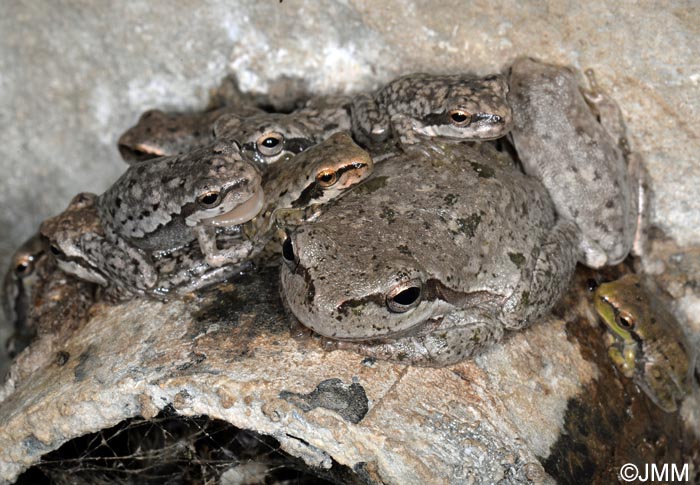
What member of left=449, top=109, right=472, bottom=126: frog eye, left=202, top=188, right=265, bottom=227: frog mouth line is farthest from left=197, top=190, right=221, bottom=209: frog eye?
left=449, top=109, right=472, bottom=126: frog eye

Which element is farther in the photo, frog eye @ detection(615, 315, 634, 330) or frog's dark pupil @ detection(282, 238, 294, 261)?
frog eye @ detection(615, 315, 634, 330)

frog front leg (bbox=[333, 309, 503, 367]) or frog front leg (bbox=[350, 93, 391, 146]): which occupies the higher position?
frog front leg (bbox=[350, 93, 391, 146])

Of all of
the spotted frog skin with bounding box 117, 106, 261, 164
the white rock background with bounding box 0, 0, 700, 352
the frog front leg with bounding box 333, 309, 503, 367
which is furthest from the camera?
the spotted frog skin with bounding box 117, 106, 261, 164

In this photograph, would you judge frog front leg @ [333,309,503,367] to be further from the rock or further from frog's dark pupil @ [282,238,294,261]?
frog's dark pupil @ [282,238,294,261]

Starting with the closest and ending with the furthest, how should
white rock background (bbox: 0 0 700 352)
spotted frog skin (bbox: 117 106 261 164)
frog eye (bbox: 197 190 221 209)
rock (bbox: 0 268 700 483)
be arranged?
rock (bbox: 0 268 700 483)
frog eye (bbox: 197 190 221 209)
white rock background (bbox: 0 0 700 352)
spotted frog skin (bbox: 117 106 261 164)

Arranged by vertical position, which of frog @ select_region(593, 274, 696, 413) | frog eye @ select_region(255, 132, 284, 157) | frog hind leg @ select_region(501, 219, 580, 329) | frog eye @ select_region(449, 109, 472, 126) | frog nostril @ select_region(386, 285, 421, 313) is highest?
frog eye @ select_region(255, 132, 284, 157)
